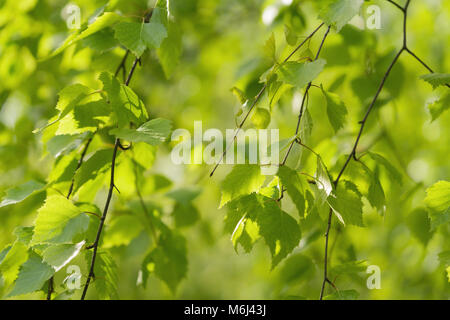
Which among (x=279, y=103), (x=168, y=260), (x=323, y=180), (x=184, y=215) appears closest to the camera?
(x=323, y=180)

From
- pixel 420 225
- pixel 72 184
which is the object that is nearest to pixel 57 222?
pixel 72 184

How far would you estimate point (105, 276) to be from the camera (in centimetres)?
78

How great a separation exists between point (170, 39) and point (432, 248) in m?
1.32

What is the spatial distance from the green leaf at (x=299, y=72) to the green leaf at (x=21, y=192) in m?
0.49

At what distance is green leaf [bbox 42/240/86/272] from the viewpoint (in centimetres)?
67

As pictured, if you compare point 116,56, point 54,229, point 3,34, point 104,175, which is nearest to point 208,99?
point 3,34

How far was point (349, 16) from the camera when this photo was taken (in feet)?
2.24

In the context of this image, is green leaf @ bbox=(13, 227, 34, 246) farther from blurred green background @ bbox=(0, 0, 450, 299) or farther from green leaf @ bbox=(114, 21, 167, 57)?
green leaf @ bbox=(114, 21, 167, 57)

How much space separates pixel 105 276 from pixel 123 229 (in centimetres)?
37

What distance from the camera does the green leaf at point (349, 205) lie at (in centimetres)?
70

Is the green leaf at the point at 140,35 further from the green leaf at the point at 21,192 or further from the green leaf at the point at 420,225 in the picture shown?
the green leaf at the point at 420,225

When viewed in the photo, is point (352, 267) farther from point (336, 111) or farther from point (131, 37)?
point (131, 37)

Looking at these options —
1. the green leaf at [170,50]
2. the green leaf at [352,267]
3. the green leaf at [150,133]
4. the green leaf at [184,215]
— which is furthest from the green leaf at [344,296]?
the green leaf at [184,215]
